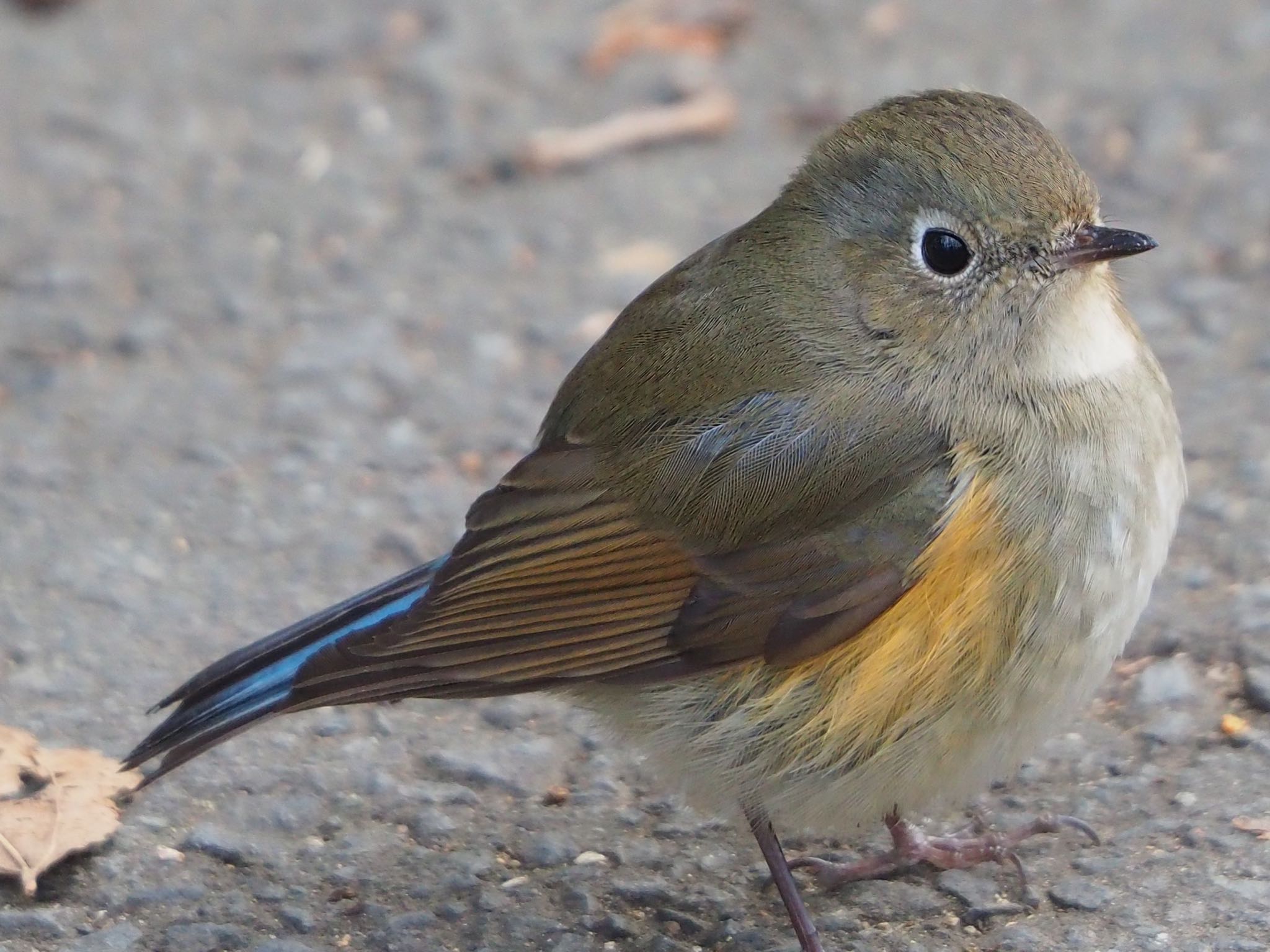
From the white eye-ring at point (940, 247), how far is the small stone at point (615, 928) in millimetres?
1303

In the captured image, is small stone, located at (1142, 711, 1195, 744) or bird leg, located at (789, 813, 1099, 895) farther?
small stone, located at (1142, 711, 1195, 744)

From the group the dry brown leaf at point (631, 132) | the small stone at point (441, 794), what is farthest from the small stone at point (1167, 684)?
the dry brown leaf at point (631, 132)

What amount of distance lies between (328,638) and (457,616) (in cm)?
28

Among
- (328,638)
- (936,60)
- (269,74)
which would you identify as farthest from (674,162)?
(328,638)

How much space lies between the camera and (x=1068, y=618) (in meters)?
3.18

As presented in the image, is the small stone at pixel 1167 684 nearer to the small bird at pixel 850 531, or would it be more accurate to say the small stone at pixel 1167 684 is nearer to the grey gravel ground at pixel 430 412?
the grey gravel ground at pixel 430 412

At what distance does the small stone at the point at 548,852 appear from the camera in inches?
143

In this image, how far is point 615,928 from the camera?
3430mm

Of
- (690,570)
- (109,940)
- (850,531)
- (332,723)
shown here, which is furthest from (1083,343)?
(109,940)

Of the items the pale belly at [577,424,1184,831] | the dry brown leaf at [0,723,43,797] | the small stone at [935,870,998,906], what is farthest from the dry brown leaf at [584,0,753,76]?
the small stone at [935,870,998,906]

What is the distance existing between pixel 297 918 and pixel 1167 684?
1839 mm

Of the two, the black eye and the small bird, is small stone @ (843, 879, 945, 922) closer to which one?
the small bird

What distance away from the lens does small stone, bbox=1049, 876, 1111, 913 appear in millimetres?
3396

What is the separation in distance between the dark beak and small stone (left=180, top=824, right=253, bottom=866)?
6.18 feet
